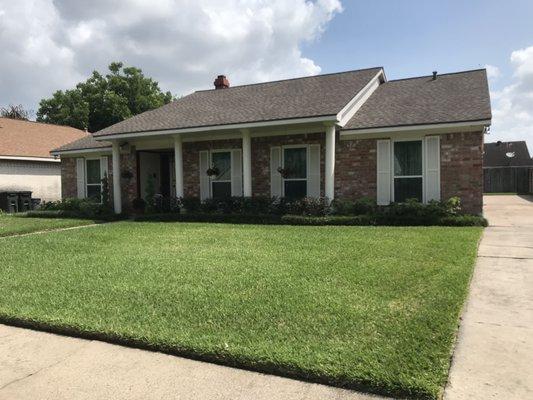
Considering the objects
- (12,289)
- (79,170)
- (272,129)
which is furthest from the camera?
(79,170)

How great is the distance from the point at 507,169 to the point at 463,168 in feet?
90.3

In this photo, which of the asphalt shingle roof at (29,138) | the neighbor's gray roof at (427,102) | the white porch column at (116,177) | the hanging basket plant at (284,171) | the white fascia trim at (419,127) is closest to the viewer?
the white fascia trim at (419,127)

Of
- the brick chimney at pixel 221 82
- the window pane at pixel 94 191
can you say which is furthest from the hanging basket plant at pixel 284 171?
the window pane at pixel 94 191

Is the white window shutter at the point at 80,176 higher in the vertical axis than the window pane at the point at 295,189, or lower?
higher

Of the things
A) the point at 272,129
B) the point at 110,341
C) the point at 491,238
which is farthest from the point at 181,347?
the point at 272,129

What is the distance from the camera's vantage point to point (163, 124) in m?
15.6

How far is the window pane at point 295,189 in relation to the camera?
571 inches

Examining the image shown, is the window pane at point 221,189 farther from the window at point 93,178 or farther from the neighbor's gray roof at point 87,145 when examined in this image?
the window at point 93,178

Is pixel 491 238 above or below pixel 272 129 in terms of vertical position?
below

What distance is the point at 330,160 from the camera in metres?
12.9

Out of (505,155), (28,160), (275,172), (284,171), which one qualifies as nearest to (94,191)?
(28,160)

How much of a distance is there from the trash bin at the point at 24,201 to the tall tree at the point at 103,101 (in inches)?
802

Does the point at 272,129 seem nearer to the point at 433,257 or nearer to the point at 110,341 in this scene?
the point at 433,257

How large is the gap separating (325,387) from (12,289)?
15.0 ft
